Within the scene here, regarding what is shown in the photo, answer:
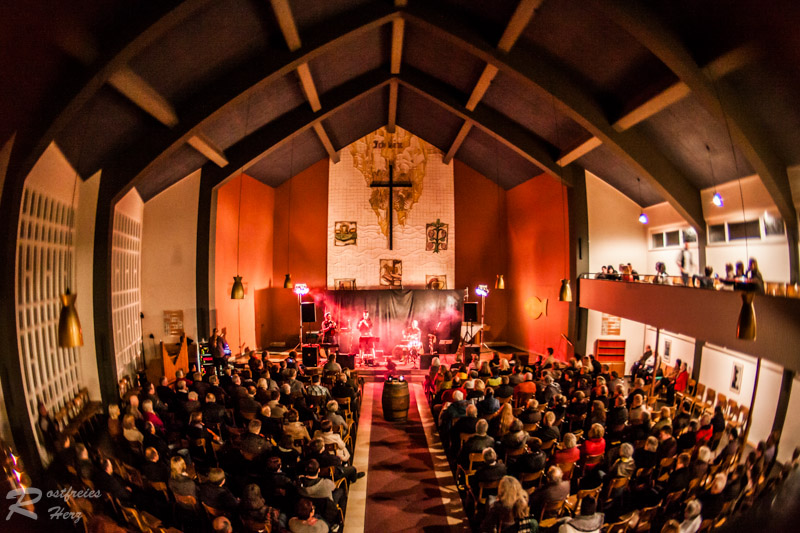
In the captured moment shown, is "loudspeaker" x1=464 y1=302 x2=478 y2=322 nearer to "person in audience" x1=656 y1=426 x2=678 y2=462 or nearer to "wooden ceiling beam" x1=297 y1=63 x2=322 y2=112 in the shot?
"wooden ceiling beam" x1=297 y1=63 x2=322 y2=112

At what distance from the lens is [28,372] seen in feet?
9.16

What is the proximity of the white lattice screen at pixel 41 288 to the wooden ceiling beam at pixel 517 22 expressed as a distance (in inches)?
253

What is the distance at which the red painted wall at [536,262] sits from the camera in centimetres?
1105

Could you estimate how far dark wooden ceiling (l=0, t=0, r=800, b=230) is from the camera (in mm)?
2795

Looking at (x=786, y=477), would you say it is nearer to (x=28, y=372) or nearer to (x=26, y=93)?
(x=28, y=372)

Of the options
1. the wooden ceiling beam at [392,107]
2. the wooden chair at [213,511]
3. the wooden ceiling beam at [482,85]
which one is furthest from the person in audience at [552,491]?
the wooden ceiling beam at [392,107]

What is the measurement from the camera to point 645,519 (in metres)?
3.98

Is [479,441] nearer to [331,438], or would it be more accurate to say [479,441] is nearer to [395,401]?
[331,438]

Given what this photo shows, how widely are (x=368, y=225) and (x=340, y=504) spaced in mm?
11282

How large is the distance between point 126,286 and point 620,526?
19.6 ft

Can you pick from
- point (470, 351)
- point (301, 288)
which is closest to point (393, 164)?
point (301, 288)

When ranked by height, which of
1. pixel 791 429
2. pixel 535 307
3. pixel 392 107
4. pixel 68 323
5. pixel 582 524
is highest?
pixel 392 107

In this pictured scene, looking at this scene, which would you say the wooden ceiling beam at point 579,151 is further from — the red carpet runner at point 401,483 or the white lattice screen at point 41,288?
the white lattice screen at point 41,288

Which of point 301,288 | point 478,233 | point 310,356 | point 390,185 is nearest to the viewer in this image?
Answer: point 310,356
